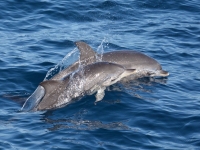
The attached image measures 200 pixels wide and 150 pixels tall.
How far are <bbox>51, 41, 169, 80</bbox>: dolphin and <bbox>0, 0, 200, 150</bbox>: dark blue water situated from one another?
0.63m

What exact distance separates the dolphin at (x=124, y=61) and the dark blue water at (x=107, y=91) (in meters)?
0.63

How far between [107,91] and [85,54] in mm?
1431

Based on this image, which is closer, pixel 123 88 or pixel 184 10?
pixel 123 88

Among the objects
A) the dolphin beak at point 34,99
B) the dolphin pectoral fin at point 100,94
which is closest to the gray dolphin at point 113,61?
the dolphin beak at point 34,99

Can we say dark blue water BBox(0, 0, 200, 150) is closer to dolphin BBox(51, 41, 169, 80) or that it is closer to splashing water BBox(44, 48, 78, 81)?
splashing water BBox(44, 48, 78, 81)

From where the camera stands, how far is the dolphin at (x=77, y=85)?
14984mm

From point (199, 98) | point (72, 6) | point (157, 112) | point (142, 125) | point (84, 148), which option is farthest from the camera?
point (72, 6)

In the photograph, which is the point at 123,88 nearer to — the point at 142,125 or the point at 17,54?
the point at 142,125

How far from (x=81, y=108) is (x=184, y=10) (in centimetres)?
1328

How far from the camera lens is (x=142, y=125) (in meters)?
13.7

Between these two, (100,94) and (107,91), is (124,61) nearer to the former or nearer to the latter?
(107,91)

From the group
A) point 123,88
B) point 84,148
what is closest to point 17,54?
point 123,88

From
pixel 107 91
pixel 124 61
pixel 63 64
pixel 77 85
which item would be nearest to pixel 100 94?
pixel 107 91

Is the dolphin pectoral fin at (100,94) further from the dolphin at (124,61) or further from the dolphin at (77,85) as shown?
the dolphin at (124,61)
